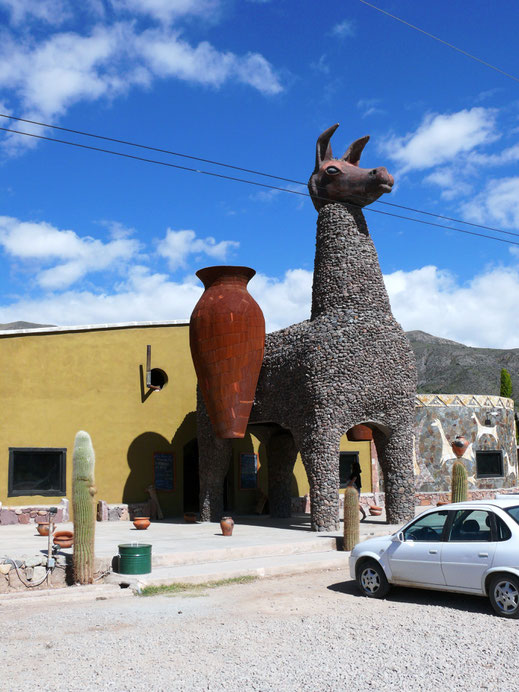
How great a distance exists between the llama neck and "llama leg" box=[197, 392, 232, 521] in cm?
443

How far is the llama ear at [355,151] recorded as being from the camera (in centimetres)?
1714

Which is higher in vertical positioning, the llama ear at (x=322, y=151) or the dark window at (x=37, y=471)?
the llama ear at (x=322, y=151)

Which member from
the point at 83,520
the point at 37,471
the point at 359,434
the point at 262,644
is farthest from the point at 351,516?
the point at 37,471

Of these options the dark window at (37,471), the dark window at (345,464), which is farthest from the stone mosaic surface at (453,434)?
the dark window at (37,471)

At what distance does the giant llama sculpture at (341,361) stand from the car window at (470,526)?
6754mm

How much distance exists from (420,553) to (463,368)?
9007cm

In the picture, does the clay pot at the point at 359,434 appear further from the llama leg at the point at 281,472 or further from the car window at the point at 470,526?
the car window at the point at 470,526

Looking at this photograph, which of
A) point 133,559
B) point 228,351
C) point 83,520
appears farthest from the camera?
point 228,351

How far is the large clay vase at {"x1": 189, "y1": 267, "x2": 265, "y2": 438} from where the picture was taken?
16.7 metres

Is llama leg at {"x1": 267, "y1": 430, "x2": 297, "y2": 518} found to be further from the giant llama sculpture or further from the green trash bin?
the green trash bin

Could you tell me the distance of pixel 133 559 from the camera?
10.7 m

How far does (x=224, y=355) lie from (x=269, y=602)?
8.39 meters

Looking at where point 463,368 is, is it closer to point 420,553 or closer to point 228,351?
point 228,351

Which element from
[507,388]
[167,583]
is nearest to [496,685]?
[167,583]
